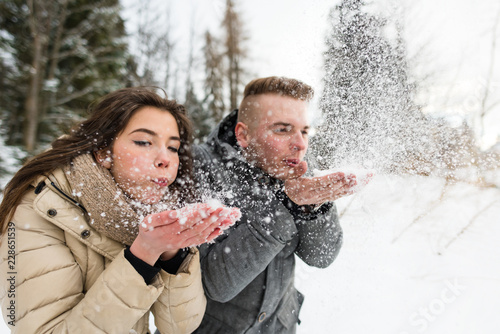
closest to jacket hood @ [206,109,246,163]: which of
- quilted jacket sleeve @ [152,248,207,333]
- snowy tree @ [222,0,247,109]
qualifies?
quilted jacket sleeve @ [152,248,207,333]

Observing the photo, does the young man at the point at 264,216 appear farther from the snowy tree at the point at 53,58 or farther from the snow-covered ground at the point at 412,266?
the snowy tree at the point at 53,58

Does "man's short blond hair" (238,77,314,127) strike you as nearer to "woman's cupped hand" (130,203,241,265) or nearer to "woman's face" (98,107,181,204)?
"woman's face" (98,107,181,204)

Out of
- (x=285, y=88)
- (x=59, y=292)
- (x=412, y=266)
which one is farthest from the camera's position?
(x=412, y=266)

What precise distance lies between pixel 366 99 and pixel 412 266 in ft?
6.71

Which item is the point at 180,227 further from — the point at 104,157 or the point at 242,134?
the point at 242,134

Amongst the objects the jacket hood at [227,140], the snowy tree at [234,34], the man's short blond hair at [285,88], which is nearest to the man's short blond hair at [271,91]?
the man's short blond hair at [285,88]

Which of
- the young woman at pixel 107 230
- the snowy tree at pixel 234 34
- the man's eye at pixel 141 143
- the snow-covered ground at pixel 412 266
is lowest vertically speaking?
the snow-covered ground at pixel 412 266

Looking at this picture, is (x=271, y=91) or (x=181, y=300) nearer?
(x=181, y=300)

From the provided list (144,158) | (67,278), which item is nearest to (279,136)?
(144,158)

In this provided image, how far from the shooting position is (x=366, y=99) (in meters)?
1.83

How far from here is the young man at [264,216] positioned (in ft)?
4.25

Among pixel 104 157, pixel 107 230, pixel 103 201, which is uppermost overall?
pixel 104 157

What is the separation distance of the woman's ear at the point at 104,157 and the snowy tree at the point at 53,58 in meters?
7.53

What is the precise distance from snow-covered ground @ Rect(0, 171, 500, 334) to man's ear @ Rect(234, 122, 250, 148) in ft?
3.61
